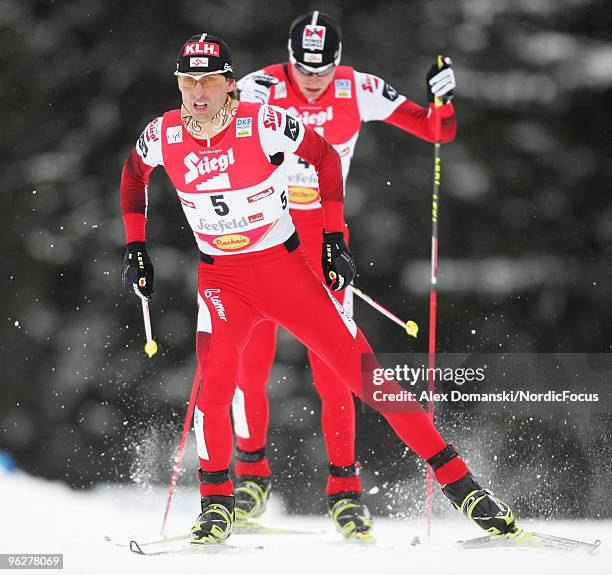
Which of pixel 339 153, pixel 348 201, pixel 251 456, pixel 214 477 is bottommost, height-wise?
pixel 251 456

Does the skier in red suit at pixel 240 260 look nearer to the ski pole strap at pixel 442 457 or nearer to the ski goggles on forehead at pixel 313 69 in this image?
the ski pole strap at pixel 442 457

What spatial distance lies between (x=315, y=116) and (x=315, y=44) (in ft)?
1.04

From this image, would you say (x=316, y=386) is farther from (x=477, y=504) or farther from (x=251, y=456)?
(x=477, y=504)

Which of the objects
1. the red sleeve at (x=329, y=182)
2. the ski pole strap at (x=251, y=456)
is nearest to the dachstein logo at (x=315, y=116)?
the red sleeve at (x=329, y=182)

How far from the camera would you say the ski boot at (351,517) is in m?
3.93

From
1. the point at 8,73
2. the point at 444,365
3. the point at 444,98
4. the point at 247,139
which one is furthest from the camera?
the point at 8,73

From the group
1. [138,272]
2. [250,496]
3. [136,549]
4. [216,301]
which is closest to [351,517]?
[250,496]

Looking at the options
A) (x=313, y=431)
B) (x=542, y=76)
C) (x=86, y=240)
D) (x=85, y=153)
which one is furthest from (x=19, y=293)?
(x=542, y=76)

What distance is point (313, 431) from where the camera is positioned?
5781 millimetres

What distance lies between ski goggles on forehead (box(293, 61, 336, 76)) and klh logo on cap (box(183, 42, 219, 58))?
570 mm

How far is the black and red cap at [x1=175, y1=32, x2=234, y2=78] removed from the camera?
332 cm

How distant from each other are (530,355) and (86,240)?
270cm

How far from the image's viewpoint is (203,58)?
3.32 meters

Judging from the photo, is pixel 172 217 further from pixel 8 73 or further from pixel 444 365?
pixel 444 365
